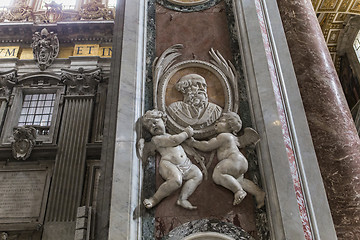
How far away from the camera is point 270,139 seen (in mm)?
4457

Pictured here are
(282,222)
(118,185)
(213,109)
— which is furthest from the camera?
(213,109)

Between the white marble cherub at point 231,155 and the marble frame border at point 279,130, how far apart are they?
0.54 feet

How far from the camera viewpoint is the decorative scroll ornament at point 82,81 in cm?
1238

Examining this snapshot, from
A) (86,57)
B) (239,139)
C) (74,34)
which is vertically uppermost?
(74,34)

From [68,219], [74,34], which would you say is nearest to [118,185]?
[68,219]

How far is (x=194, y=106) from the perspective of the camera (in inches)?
194

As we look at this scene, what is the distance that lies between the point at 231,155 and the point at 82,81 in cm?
915

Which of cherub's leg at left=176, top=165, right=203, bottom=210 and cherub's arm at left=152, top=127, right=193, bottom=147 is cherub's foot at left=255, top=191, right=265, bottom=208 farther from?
cherub's arm at left=152, top=127, right=193, bottom=147

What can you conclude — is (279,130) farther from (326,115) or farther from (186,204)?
(186,204)

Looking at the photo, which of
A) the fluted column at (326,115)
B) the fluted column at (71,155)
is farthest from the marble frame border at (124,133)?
the fluted column at (71,155)

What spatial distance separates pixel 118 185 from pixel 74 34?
10.5 meters

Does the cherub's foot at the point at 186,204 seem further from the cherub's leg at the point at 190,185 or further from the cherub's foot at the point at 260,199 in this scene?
the cherub's foot at the point at 260,199

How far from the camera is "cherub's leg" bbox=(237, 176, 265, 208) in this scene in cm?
417

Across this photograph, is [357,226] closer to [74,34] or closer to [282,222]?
[282,222]
